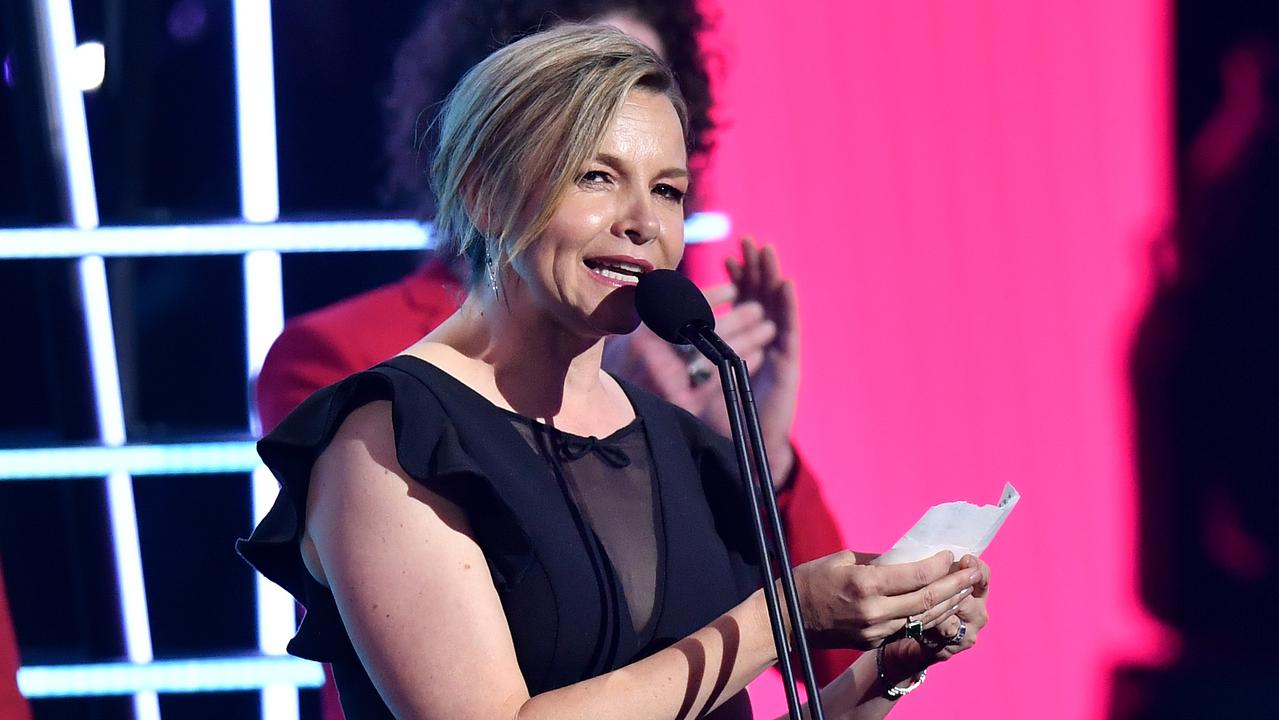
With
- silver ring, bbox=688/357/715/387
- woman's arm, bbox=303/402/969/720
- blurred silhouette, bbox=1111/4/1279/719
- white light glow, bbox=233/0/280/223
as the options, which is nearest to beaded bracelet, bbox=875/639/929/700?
woman's arm, bbox=303/402/969/720

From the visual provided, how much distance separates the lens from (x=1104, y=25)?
2244 millimetres

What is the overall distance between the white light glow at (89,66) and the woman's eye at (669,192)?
1.32 metres

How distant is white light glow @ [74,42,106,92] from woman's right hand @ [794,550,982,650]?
63.1 inches

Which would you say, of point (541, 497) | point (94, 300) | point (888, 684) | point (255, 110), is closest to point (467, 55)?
point (255, 110)

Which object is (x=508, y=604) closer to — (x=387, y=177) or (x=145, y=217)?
(x=387, y=177)

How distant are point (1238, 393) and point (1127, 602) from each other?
1.36 feet

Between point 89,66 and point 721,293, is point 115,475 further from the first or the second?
point 721,293

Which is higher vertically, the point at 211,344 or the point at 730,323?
the point at 211,344

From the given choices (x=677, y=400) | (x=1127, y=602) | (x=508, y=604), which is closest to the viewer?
(x=508, y=604)

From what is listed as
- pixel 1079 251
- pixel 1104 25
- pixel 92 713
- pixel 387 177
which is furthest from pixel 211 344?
pixel 1104 25

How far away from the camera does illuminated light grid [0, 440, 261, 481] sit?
2.16 meters

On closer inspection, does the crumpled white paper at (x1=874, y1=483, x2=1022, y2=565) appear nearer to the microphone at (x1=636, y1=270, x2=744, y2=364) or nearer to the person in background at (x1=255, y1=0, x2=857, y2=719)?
the microphone at (x1=636, y1=270, x2=744, y2=364)

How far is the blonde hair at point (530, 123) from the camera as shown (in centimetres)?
117

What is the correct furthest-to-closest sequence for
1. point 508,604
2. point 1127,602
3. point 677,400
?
point 1127,602 < point 677,400 < point 508,604
